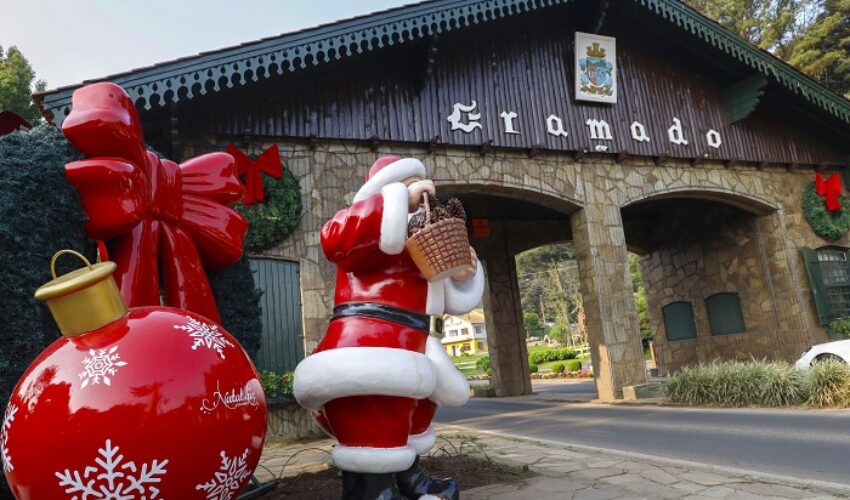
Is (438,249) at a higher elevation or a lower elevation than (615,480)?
higher

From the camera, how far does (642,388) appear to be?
30.1 feet

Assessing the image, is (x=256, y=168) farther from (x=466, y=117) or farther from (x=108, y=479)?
(x=108, y=479)

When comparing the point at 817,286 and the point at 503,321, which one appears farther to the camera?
the point at 503,321

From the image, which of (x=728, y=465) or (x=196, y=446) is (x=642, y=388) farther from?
(x=196, y=446)

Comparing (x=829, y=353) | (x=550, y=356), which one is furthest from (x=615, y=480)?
(x=550, y=356)

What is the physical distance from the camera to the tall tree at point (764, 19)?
1902 cm

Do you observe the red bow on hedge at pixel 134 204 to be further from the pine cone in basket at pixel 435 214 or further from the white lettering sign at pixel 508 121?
the white lettering sign at pixel 508 121

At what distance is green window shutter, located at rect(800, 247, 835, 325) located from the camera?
11.1 metres

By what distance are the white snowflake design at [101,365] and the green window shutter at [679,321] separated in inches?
581

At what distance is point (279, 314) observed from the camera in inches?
286

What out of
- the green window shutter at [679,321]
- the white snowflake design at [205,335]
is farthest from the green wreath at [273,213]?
the green window shutter at [679,321]

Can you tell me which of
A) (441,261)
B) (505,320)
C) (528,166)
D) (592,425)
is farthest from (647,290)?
(441,261)

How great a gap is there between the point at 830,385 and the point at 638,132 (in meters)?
5.20

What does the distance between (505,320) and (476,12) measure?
25.6ft
